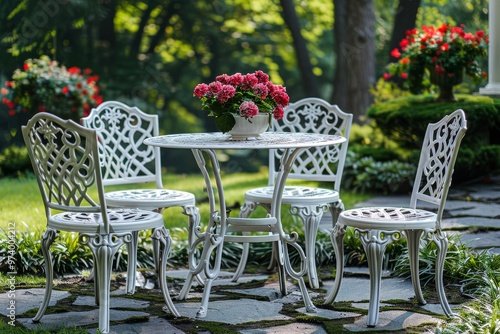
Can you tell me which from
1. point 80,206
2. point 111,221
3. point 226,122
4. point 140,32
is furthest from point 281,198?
point 140,32

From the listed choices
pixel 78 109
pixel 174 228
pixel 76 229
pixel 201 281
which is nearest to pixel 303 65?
pixel 78 109

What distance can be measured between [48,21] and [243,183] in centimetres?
479

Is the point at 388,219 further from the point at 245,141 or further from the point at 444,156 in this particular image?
the point at 245,141

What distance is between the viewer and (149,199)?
4.50 meters

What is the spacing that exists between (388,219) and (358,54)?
754 cm

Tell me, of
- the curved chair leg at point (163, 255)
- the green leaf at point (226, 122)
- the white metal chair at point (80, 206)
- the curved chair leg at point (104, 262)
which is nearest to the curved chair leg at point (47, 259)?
the white metal chair at point (80, 206)

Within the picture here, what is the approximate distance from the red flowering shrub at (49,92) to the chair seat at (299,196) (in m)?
5.51

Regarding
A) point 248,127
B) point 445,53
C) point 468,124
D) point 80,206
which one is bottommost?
point 80,206

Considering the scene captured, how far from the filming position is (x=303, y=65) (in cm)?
1323

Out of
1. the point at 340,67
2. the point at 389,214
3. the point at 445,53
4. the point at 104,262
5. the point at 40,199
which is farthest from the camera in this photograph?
the point at 340,67

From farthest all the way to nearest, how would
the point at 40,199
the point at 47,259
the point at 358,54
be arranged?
the point at 358,54 < the point at 40,199 < the point at 47,259

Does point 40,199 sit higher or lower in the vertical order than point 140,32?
lower

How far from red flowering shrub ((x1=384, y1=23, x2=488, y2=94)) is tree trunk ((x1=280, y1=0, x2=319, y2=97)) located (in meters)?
5.06

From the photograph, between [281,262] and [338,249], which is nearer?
[338,249]
